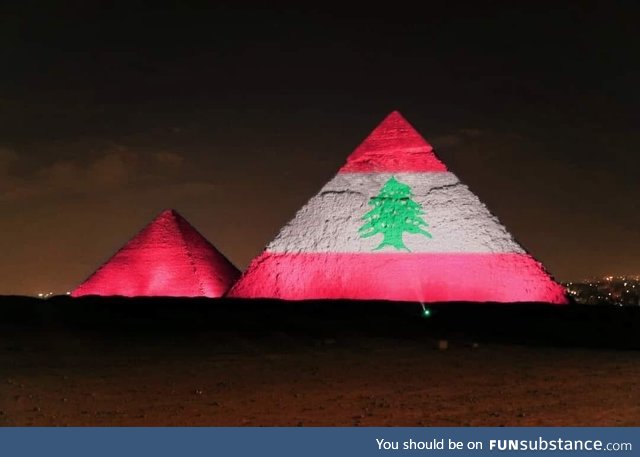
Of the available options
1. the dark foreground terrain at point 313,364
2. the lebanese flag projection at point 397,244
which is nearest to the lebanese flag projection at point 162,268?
the lebanese flag projection at point 397,244

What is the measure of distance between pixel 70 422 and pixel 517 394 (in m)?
5.23

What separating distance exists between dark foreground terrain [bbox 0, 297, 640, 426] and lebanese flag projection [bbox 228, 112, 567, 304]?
2.51 metres

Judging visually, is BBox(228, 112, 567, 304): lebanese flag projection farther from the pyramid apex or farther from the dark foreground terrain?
the dark foreground terrain

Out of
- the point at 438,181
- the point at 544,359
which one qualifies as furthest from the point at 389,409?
the point at 438,181

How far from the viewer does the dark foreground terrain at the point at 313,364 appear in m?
9.09

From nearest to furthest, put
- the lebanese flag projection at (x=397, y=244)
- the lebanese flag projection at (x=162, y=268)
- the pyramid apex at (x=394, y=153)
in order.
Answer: the lebanese flag projection at (x=397, y=244), the pyramid apex at (x=394, y=153), the lebanese flag projection at (x=162, y=268)

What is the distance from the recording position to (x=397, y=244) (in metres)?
25.9

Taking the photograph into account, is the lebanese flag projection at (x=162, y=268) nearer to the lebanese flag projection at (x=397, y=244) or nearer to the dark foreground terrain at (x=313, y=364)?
the lebanese flag projection at (x=397, y=244)

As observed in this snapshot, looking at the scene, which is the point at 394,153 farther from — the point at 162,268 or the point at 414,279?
the point at 162,268

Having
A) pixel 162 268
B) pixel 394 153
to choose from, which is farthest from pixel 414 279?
pixel 162 268

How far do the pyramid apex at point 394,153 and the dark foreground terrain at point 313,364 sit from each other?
5.32 m

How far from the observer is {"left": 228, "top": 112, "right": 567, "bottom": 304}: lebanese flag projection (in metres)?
25.6

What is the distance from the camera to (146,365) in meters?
13.1

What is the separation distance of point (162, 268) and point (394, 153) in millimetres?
9067
